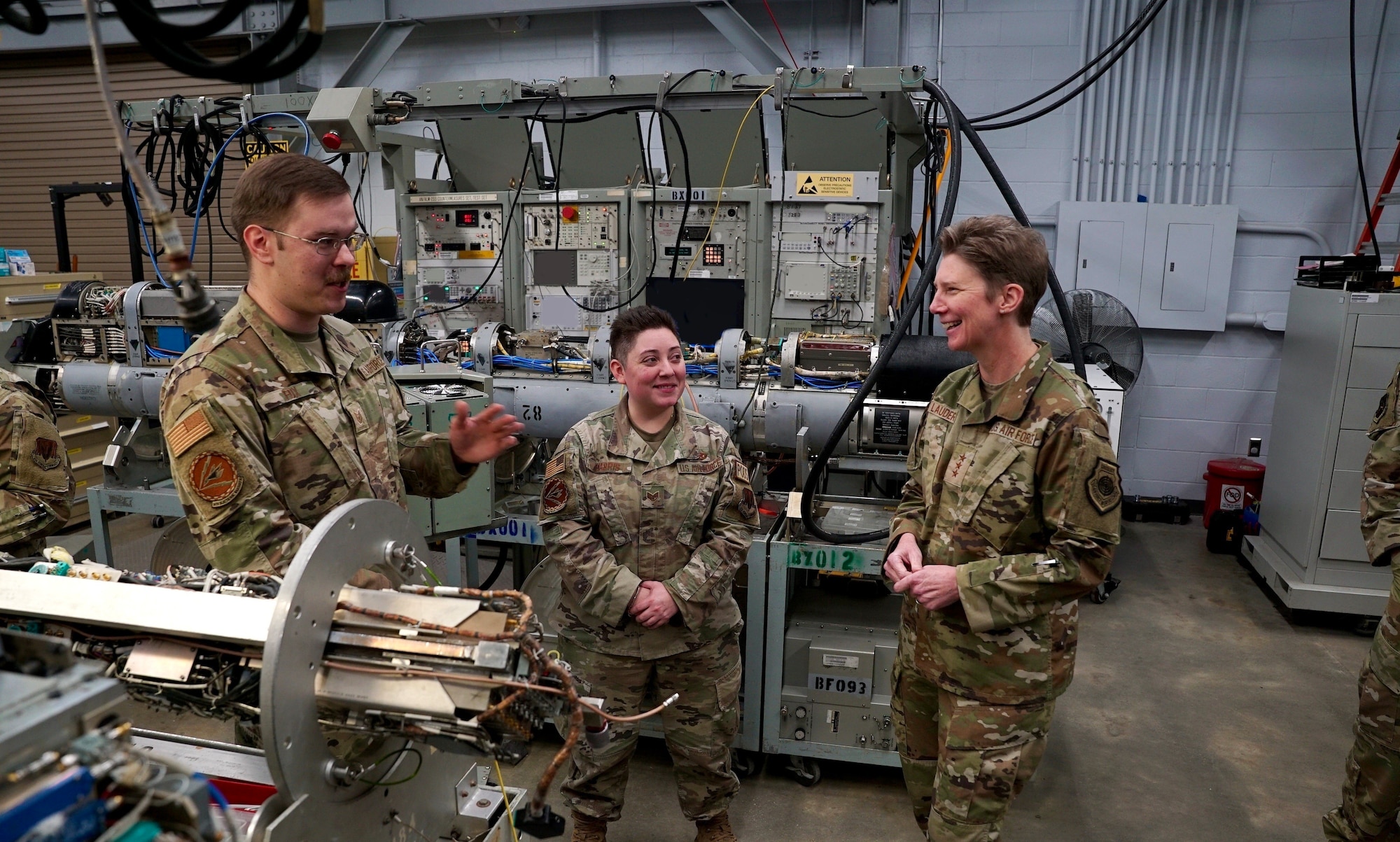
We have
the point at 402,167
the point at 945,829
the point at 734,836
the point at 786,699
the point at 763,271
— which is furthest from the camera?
the point at 402,167

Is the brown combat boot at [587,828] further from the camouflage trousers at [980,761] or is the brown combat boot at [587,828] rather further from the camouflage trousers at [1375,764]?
the camouflage trousers at [1375,764]

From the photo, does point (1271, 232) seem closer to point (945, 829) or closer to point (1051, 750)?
point (1051, 750)

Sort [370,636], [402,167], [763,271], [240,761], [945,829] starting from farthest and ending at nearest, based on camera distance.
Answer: [402,167] → [763,271] → [945,829] → [240,761] → [370,636]

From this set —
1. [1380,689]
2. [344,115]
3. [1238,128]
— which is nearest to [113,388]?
[344,115]

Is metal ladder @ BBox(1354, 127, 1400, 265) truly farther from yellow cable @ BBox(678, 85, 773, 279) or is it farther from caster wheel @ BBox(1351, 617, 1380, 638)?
yellow cable @ BBox(678, 85, 773, 279)

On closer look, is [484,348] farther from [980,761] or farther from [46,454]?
[980,761]

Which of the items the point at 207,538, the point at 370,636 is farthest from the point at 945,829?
the point at 207,538

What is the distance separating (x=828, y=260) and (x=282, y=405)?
3.36 metres

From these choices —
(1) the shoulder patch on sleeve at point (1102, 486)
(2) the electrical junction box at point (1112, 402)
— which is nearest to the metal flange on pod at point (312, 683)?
(1) the shoulder patch on sleeve at point (1102, 486)

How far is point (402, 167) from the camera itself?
4.87 metres

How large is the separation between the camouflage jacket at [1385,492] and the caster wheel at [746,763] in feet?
5.89

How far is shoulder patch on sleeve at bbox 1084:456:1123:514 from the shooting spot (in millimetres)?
1628

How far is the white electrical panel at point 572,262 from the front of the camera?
15.4 ft

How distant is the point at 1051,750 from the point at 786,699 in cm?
100
